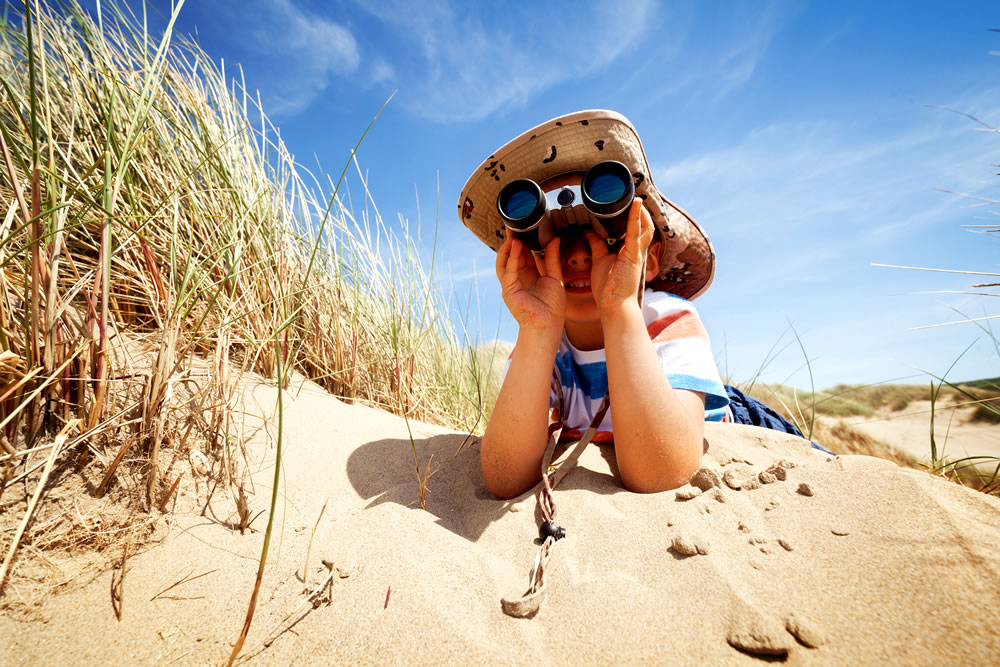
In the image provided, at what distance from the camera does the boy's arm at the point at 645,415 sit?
1.32 metres

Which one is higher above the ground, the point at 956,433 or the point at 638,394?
the point at 638,394

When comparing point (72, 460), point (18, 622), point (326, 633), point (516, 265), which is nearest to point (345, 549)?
point (326, 633)

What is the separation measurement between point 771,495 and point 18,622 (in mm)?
1650

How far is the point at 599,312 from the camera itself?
1.60 meters

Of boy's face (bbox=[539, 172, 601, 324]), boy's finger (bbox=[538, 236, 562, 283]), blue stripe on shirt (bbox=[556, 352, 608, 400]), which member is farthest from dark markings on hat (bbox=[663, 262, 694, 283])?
boy's finger (bbox=[538, 236, 562, 283])

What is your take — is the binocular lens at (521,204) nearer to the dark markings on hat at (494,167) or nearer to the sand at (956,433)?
the dark markings on hat at (494,167)

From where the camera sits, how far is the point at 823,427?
362 centimetres

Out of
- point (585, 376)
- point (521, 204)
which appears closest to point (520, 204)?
point (521, 204)

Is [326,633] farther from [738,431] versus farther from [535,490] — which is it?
[738,431]

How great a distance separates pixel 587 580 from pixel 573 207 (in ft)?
4.15

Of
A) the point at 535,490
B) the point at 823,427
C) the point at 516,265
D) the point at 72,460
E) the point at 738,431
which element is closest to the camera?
the point at 72,460

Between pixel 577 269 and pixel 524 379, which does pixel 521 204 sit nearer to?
pixel 577 269

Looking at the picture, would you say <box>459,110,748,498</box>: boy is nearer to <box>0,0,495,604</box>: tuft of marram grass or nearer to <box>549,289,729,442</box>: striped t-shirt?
<box>549,289,729,442</box>: striped t-shirt

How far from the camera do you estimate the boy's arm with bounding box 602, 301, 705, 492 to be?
132cm
